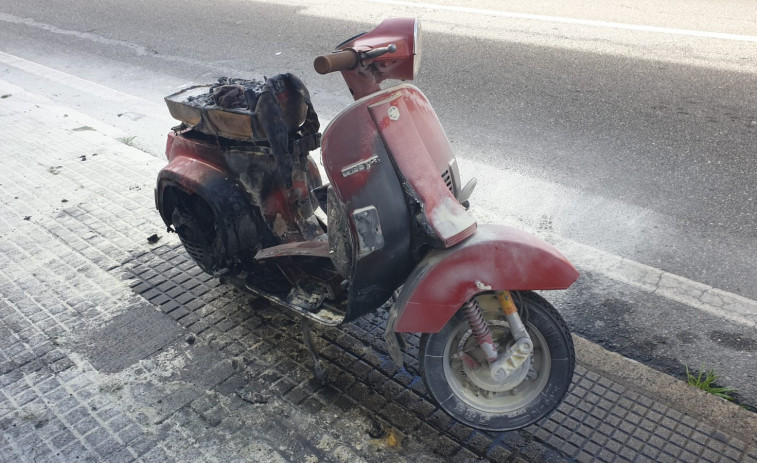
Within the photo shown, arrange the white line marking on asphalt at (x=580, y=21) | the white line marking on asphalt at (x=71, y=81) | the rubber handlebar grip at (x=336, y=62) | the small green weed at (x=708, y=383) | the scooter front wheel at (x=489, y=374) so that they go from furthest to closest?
the white line marking on asphalt at (x=580, y=21) → the white line marking on asphalt at (x=71, y=81) → the small green weed at (x=708, y=383) → the scooter front wheel at (x=489, y=374) → the rubber handlebar grip at (x=336, y=62)

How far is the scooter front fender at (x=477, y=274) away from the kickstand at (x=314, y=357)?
0.70m

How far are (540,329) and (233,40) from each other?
784 cm

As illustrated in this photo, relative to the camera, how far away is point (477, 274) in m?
2.55

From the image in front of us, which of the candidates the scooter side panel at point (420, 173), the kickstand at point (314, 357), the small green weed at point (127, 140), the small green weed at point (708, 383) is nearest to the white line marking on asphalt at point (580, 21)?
the small green weed at point (127, 140)

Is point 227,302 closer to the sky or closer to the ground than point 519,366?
closer to the ground

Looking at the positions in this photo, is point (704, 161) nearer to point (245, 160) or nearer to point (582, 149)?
point (582, 149)

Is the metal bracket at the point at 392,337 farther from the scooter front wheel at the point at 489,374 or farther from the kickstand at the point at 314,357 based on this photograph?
the kickstand at the point at 314,357

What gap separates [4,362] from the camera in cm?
335

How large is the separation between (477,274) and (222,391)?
4.57 ft

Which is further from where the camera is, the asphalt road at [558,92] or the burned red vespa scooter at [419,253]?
the asphalt road at [558,92]

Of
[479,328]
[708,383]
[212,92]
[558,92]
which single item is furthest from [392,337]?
[558,92]

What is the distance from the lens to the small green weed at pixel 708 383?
305 centimetres

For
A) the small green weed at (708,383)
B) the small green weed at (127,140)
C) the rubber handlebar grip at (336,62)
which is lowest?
the small green weed at (708,383)

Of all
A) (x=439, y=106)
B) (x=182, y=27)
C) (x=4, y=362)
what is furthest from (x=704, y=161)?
(x=182, y=27)
